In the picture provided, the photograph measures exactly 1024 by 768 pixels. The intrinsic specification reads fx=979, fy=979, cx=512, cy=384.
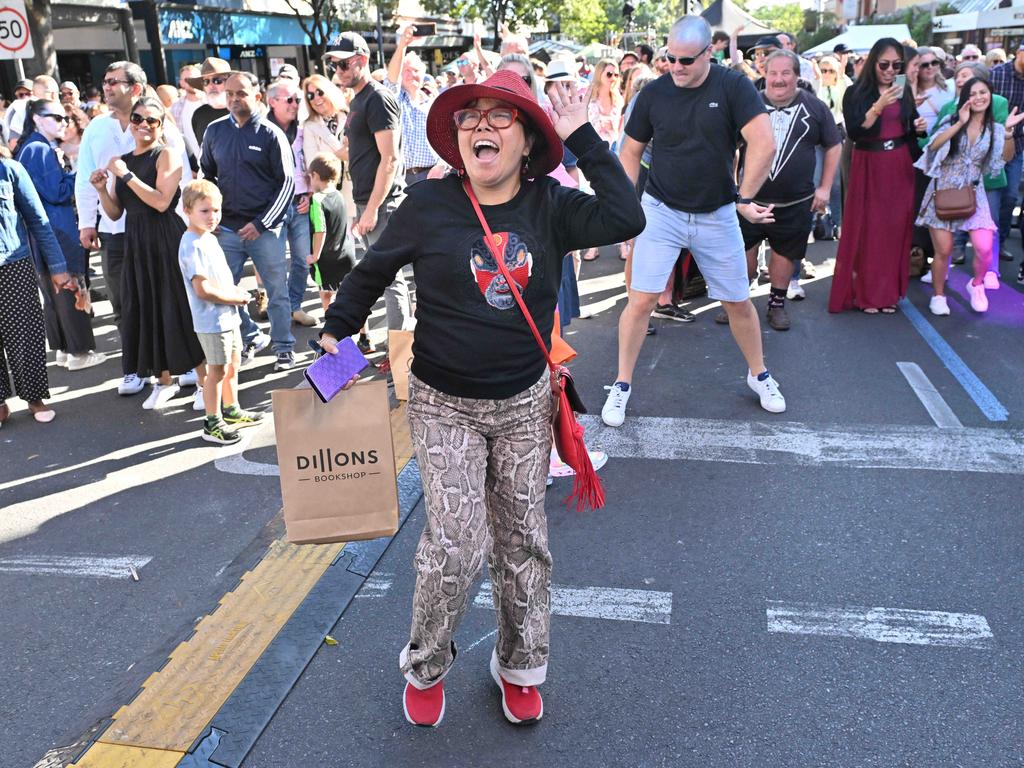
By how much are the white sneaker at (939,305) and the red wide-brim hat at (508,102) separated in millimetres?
5778

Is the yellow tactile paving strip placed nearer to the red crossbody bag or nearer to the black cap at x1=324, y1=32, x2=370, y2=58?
the red crossbody bag

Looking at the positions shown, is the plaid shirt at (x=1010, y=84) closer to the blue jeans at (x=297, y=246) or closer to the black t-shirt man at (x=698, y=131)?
the black t-shirt man at (x=698, y=131)

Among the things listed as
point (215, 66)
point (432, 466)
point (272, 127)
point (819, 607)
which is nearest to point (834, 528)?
point (819, 607)

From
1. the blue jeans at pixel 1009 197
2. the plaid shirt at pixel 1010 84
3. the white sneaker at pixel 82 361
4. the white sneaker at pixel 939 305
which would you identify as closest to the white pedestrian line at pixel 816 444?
the white sneaker at pixel 939 305

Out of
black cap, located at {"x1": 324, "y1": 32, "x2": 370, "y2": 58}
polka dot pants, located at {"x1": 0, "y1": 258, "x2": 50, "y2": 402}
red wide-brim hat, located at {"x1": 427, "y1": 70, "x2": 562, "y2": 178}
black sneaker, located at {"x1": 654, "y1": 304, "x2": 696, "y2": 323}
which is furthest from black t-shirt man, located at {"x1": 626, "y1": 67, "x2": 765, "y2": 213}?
polka dot pants, located at {"x1": 0, "y1": 258, "x2": 50, "y2": 402}

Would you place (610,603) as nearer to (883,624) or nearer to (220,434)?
(883,624)

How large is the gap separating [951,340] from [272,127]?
5.06 meters

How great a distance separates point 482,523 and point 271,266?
4381mm

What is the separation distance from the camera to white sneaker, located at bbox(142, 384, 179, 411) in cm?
630

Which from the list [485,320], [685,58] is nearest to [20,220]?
[685,58]

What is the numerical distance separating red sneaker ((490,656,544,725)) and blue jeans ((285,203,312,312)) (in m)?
4.86

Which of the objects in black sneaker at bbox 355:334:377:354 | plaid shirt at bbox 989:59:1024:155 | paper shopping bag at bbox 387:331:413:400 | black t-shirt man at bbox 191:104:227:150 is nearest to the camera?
paper shopping bag at bbox 387:331:413:400

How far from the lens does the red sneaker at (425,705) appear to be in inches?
120

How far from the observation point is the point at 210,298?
5.53 metres
